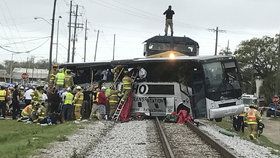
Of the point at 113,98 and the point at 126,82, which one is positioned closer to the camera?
the point at 126,82

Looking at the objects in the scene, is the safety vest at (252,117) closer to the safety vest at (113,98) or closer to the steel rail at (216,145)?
the steel rail at (216,145)

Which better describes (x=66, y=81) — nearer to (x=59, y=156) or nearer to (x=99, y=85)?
(x=99, y=85)

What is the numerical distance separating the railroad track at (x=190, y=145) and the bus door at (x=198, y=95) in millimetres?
3023

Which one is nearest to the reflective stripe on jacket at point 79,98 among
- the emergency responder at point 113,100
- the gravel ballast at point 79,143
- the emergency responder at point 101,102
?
the emergency responder at point 101,102

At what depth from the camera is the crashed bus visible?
22594 millimetres

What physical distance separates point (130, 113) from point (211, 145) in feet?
33.2

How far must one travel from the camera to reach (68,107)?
78.1 feet

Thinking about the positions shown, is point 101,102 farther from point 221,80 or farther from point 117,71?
point 221,80

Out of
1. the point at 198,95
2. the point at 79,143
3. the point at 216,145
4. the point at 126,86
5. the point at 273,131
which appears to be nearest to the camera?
the point at 216,145

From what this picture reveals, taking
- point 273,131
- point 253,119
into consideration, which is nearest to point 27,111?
point 253,119

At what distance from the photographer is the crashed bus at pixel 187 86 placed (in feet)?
74.1

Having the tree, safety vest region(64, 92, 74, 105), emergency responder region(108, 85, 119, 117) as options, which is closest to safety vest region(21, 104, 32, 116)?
safety vest region(64, 92, 74, 105)

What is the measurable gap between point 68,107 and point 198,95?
231 inches

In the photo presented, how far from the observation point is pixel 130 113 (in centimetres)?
2495
